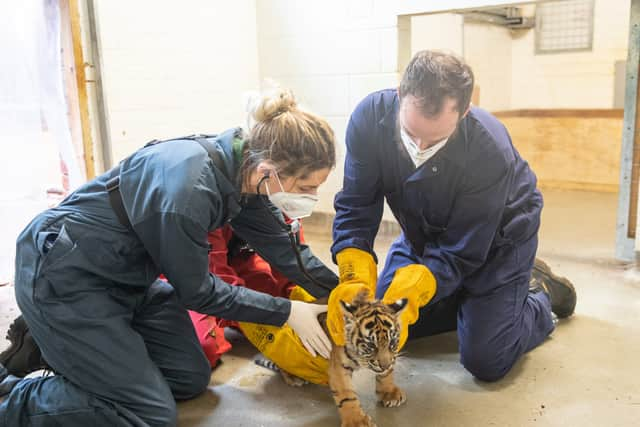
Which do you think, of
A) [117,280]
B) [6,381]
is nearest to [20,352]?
[6,381]

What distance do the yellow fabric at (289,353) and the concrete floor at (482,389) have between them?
94 mm

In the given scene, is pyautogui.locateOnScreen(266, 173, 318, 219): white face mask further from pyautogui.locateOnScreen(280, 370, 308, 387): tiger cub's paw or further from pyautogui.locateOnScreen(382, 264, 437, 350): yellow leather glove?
pyautogui.locateOnScreen(280, 370, 308, 387): tiger cub's paw

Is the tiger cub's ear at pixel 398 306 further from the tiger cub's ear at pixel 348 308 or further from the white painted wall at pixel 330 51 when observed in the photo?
the white painted wall at pixel 330 51

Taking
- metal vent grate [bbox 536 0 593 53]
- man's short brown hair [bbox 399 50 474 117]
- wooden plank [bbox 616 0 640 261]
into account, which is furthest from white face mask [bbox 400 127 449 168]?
metal vent grate [bbox 536 0 593 53]

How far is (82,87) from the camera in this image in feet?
10.7

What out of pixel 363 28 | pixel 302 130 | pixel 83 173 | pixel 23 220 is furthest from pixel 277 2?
pixel 302 130

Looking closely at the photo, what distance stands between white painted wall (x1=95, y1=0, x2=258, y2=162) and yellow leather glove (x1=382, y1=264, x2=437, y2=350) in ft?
5.51

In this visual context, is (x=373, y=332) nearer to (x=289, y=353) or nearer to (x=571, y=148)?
(x=289, y=353)

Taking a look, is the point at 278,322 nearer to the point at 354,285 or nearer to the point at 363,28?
the point at 354,285

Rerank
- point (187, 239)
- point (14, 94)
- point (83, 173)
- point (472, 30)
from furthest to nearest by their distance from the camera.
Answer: point (472, 30)
point (83, 173)
point (14, 94)
point (187, 239)

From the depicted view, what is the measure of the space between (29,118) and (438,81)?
7.66 ft

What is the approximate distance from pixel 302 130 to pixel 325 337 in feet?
2.12

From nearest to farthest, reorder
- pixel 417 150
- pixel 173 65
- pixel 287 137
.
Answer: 1. pixel 287 137
2. pixel 417 150
3. pixel 173 65

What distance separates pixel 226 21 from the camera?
408 centimetres
